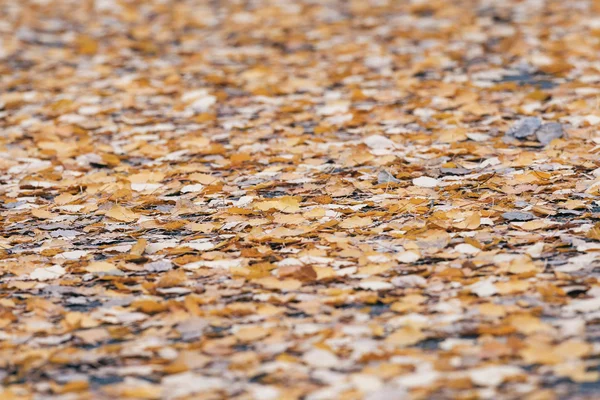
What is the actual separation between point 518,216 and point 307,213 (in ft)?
2.74

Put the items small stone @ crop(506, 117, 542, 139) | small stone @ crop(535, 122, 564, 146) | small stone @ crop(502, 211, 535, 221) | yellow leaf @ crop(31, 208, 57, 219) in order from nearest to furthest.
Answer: small stone @ crop(502, 211, 535, 221), yellow leaf @ crop(31, 208, 57, 219), small stone @ crop(535, 122, 564, 146), small stone @ crop(506, 117, 542, 139)

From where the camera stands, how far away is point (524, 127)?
4.70m

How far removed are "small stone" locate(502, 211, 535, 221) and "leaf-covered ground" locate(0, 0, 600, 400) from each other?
0.01m

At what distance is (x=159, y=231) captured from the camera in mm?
3713

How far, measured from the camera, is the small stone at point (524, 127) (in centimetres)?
464

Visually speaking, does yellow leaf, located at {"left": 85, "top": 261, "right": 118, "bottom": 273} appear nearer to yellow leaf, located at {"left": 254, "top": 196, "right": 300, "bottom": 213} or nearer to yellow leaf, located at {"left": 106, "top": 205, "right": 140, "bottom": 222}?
yellow leaf, located at {"left": 106, "top": 205, "right": 140, "bottom": 222}

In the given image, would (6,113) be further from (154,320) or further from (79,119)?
(154,320)

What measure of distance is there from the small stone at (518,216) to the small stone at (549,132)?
1000mm

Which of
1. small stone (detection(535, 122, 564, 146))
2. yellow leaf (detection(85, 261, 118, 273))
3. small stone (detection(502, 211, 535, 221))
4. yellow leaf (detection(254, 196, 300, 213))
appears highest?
yellow leaf (detection(85, 261, 118, 273))

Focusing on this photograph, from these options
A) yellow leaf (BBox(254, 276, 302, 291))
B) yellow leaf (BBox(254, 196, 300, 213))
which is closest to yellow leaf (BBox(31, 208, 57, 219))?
yellow leaf (BBox(254, 196, 300, 213))

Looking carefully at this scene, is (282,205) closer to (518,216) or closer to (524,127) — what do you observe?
(518,216)

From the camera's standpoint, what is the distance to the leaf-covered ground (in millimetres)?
2592

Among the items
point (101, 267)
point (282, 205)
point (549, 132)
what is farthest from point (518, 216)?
point (101, 267)

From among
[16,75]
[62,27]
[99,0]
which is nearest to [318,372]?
[16,75]
